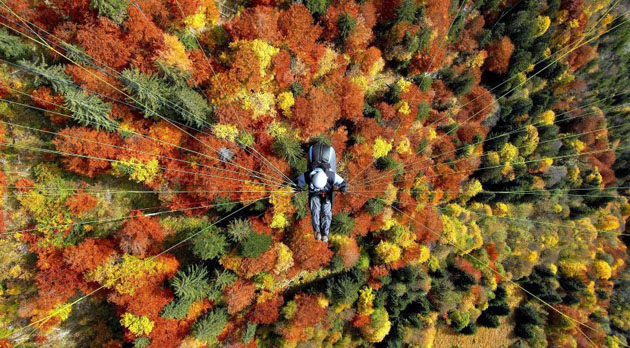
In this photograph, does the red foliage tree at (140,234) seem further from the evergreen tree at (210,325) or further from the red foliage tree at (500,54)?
the red foliage tree at (500,54)

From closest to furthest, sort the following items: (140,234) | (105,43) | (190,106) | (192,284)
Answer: (105,43) < (190,106) < (140,234) < (192,284)

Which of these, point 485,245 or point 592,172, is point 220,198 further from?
point 592,172

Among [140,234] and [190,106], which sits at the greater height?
[190,106]

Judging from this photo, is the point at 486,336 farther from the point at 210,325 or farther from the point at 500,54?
the point at 500,54

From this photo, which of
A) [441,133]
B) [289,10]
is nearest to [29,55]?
[289,10]

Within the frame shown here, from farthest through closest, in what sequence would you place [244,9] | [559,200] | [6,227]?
[559,200] < [244,9] < [6,227]

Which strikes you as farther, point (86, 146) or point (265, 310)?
point (265, 310)

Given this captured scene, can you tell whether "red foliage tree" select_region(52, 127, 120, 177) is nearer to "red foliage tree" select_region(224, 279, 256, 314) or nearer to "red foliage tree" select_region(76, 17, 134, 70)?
"red foliage tree" select_region(76, 17, 134, 70)

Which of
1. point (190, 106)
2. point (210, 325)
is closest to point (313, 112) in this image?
point (190, 106)

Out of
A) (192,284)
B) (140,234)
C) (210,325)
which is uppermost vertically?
(140,234)
